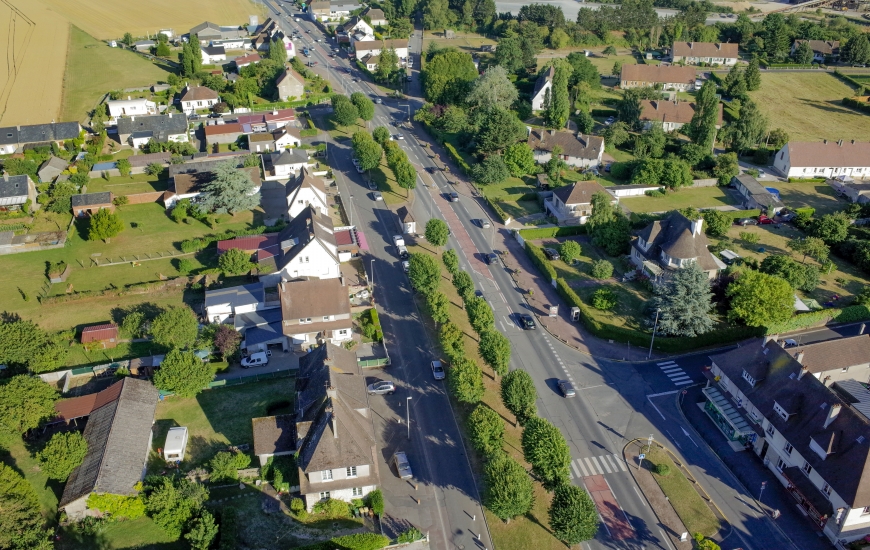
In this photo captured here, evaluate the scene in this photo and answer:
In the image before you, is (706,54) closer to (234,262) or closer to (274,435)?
(234,262)

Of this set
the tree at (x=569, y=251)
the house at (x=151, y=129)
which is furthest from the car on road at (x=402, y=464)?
the house at (x=151, y=129)

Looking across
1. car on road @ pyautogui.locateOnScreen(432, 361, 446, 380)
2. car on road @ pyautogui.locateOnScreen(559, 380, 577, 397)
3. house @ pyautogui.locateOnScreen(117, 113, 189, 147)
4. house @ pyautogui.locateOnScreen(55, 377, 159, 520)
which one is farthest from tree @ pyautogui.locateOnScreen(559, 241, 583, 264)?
→ house @ pyautogui.locateOnScreen(117, 113, 189, 147)

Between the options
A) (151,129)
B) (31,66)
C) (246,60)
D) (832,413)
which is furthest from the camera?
(246,60)

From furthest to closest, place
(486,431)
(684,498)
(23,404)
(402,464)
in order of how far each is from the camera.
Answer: (23,404), (402,464), (486,431), (684,498)

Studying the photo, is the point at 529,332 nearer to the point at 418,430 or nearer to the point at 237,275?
the point at 418,430

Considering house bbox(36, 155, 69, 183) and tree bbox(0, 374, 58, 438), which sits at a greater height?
house bbox(36, 155, 69, 183)

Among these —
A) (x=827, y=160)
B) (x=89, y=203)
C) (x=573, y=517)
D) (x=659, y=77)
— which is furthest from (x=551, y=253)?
(x=659, y=77)

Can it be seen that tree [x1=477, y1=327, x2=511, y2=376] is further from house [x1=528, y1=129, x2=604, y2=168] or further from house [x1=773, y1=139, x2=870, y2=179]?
house [x1=773, y1=139, x2=870, y2=179]
